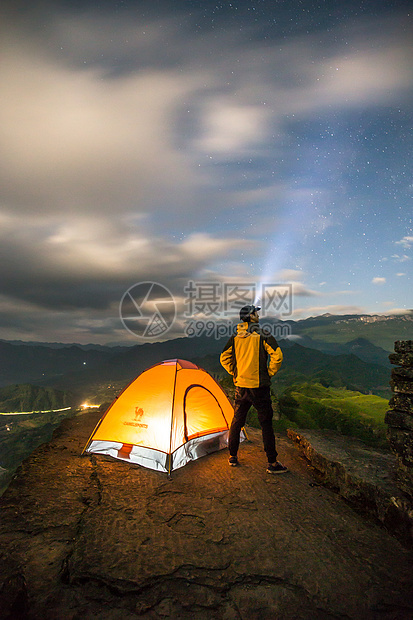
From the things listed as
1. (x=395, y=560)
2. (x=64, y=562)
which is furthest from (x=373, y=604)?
(x=64, y=562)

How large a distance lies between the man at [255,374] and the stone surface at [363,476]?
1096 millimetres

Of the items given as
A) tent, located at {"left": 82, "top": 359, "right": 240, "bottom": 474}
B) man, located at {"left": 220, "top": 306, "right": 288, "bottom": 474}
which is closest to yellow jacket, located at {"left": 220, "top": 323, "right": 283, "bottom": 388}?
man, located at {"left": 220, "top": 306, "right": 288, "bottom": 474}

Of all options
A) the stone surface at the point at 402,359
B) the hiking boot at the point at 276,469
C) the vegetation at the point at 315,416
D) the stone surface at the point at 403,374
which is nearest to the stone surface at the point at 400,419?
the stone surface at the point at 403,374

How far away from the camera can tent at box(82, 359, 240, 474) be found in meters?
7.23

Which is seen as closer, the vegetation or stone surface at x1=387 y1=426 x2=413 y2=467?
stone surface at x1=387 y1=426 x2=413 y2=467

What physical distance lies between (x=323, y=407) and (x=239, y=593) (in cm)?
1574

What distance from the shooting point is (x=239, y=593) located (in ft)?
11.3

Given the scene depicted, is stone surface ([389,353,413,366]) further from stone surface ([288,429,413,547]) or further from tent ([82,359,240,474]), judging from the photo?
tent ([82,359,240,474])

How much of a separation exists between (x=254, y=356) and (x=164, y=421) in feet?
9.76

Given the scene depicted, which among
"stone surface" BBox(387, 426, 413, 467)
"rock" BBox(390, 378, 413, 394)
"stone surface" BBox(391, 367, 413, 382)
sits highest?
"stone surface" BBox(391, 367, 413, 382)

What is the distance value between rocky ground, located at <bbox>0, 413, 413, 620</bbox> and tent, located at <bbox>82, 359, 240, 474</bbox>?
746mm

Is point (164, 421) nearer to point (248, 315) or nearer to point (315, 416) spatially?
point (248, 315)

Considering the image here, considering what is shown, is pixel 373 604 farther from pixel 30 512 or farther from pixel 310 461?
pixel 30 512

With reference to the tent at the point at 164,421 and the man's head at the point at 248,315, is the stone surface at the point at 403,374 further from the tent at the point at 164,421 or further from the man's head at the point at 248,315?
the tent at the point at 164,421
